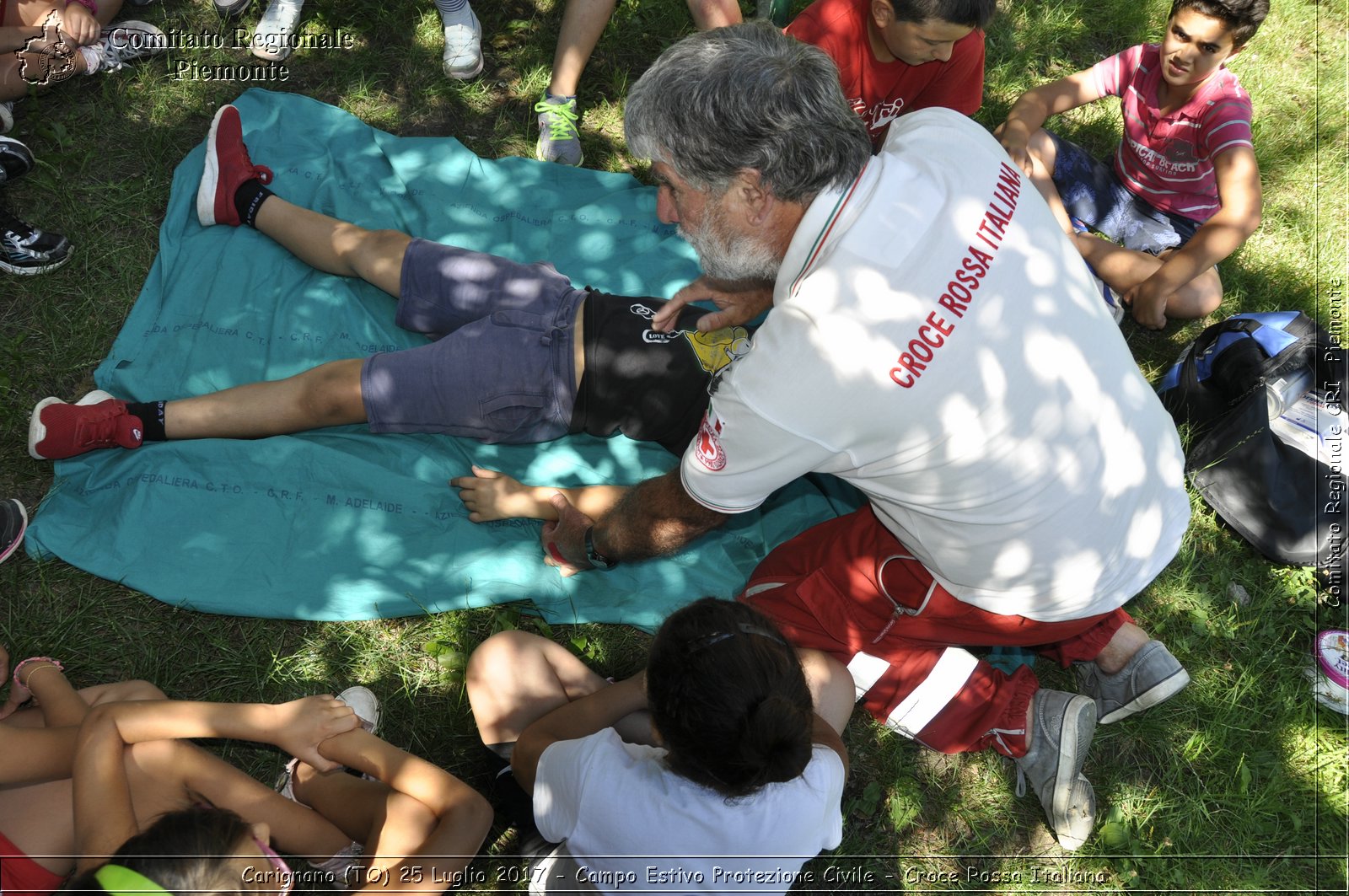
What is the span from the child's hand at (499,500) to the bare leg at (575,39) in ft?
7.09

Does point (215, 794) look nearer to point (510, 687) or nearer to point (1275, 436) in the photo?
point (510, 687)

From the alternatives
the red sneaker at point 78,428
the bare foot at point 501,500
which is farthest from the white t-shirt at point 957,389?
the red sneaker at point 78,428

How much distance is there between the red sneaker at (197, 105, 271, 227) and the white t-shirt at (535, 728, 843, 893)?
9.12 ft

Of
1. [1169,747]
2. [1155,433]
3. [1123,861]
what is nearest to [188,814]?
[1155,433]

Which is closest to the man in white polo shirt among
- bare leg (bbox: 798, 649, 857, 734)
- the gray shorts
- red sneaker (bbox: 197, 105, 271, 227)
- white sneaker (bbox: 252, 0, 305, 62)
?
bare leg (bbox: 798, 649, 857, 734)

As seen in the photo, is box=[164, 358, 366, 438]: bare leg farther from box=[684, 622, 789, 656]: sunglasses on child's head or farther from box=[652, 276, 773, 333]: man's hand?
box=[684, 622, 789, 656]: sunglasses on child's head


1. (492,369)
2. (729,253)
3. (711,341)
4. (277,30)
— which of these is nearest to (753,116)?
(729,253)

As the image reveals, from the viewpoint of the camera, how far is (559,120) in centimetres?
439

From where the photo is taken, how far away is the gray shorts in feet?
10.8

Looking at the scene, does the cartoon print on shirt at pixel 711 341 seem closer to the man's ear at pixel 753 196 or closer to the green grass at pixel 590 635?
the man's ear at pixel 753 196

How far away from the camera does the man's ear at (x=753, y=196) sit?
2.35 meters

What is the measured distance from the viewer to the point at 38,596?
314 cm

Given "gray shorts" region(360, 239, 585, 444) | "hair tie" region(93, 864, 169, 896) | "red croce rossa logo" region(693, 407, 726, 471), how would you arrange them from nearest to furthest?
"hair tie" region(93, 864, 169, 896)
"red croce rossa logo" region(693, 407, 726, 471)
"gray shorts" region(360, 239, 585, 444)

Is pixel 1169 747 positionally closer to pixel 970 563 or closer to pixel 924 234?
pixel 970 563
